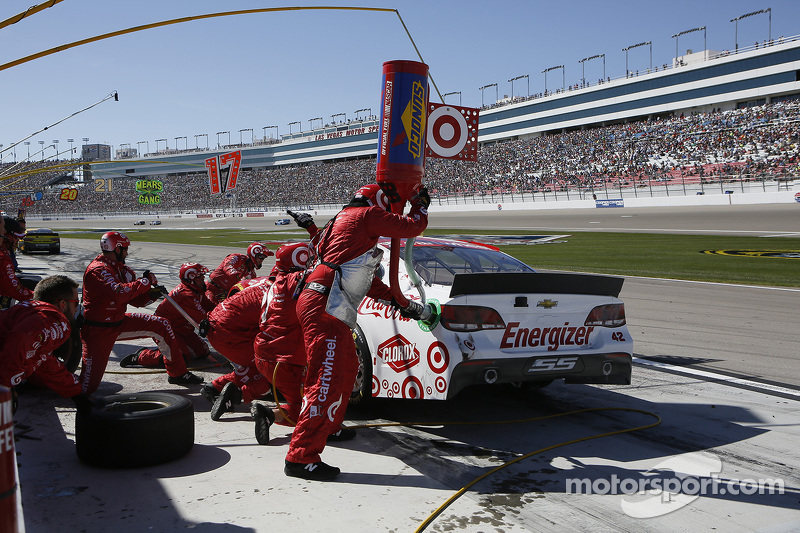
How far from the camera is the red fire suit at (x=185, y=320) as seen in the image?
6.80 meters

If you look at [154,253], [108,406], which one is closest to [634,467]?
[108,406]

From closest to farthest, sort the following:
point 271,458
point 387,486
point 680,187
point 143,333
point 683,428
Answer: point 387,486
point 271,458
point 683,428
point 143,333
point 680,187

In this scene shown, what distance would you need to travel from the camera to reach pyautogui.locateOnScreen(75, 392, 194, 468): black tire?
12.4 feet

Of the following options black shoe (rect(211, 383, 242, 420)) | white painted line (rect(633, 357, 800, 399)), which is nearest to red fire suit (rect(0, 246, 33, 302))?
black shoe (rect(211, 383, 242, 420))

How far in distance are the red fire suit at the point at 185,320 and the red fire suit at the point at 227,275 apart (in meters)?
0.11

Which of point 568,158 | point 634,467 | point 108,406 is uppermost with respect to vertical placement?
point 568,158

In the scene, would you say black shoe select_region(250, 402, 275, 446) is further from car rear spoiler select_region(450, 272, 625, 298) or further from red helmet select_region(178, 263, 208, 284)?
red helmet select_region(178, 263, 208, 284)

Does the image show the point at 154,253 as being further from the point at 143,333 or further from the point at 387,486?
the point at 387,486

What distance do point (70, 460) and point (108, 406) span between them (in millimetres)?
390

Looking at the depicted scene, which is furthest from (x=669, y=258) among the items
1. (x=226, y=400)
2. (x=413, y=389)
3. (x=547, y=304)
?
(x=226, y=400)

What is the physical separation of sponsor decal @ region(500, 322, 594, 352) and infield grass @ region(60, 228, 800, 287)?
360 inches

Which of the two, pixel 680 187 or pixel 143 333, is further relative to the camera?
pixel 680 187

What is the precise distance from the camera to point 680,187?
3919cm

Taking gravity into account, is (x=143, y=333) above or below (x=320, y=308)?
below
